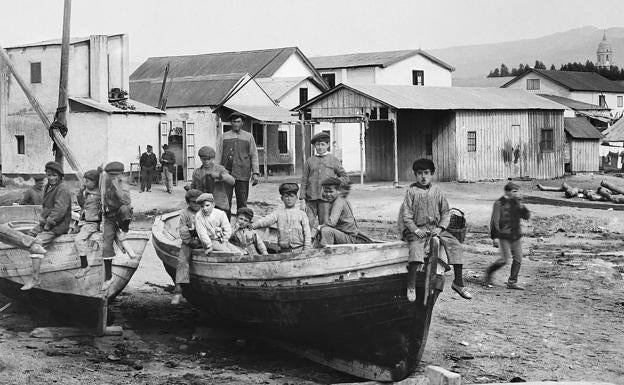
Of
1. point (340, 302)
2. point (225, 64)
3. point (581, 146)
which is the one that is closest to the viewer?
point (340, 302)

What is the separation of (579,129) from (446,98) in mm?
9902

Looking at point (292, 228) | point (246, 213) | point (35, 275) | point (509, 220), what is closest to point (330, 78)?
point (509, 220)

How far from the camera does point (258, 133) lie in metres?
40.2

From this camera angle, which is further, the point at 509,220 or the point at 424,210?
the point at 509,220

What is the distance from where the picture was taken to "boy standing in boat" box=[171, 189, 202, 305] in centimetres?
1247

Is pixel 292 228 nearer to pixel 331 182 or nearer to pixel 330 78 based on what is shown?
pixel 331 182

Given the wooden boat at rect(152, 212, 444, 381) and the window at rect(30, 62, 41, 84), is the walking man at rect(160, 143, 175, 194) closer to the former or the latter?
the window at rect(30, 62, 41, 84)

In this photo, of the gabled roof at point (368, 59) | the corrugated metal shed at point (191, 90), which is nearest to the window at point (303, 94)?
the corrugated metal shed at point (191, 90)

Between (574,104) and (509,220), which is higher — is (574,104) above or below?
above

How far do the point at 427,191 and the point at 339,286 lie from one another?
1.46 m

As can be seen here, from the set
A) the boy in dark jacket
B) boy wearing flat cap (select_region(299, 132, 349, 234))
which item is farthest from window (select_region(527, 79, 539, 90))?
boy wearing flat cap (select_region(299, 132, 349, 234))

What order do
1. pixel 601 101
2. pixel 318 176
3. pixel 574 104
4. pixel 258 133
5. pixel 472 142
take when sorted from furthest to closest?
1. pixel 601 101
2. pixel 574 104
3. pixel 258 133
4. pixel 472 142
5. pixel 318 176

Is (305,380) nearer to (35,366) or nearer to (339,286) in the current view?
(339,286)

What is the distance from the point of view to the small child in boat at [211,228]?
1221 centimetres
